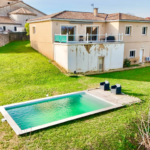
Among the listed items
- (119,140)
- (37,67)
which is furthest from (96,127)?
(37,67)

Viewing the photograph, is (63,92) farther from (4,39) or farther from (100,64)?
(4,39)

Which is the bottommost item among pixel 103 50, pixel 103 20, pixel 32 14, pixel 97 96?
pixel 97 96

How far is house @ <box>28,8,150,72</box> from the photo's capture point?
2048 centimetres

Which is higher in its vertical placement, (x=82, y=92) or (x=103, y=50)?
(x=103, y=50)

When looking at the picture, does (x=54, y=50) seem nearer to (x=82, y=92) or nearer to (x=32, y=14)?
(x=82, y=92)

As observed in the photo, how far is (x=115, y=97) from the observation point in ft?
43.3

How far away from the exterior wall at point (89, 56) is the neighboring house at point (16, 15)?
26.0 metres

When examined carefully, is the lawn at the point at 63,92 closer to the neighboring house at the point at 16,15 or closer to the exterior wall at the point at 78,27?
the exterior wall at the point at 78,27

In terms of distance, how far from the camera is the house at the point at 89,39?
20.5 metres

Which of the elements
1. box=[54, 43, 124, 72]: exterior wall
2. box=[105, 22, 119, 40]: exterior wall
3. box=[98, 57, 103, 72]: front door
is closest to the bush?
box=[54, 43, 124, 72]: exterior wall

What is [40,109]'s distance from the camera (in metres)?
11.6

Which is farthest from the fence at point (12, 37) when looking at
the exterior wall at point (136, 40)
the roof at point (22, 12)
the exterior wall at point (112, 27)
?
the exterior wall at point (136, 40)

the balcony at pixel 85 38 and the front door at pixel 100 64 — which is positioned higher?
the balcony at pixel 85 38

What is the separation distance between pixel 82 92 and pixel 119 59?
35.5ft
